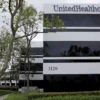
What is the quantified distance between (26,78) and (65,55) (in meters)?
14.0

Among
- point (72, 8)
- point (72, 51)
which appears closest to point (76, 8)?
point (72, 8)

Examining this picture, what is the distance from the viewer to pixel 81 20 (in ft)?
88.7

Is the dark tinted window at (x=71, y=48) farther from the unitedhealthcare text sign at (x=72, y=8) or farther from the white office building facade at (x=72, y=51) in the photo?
the unitedhealthcare text sign at (x=72, y=8)

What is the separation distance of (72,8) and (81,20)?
1.39 metres

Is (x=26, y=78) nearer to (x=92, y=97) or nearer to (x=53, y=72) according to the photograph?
(x=53, y=72)

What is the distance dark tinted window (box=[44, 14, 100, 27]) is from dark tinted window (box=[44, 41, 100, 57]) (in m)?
1.68

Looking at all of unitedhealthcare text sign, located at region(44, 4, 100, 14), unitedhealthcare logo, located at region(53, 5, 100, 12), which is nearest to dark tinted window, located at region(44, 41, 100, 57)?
unitedhealthcare text sign, located at region(44, 4, 100, 14)

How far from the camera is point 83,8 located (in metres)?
27.1

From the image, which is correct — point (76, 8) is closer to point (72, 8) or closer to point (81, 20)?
point (72, 8)

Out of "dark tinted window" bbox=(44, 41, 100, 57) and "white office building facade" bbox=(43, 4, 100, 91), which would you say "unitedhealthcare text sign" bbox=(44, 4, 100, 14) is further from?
"dark tinted window" bbox=(44, 41, 100, 57)

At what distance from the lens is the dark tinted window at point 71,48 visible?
87.1 ft

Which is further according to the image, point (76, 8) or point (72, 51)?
point (76, 8)

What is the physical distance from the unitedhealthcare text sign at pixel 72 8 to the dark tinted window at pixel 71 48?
288 cm

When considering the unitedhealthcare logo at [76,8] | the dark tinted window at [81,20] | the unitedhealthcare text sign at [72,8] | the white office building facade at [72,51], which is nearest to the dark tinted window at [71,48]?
the white office building facade at [72,51]
